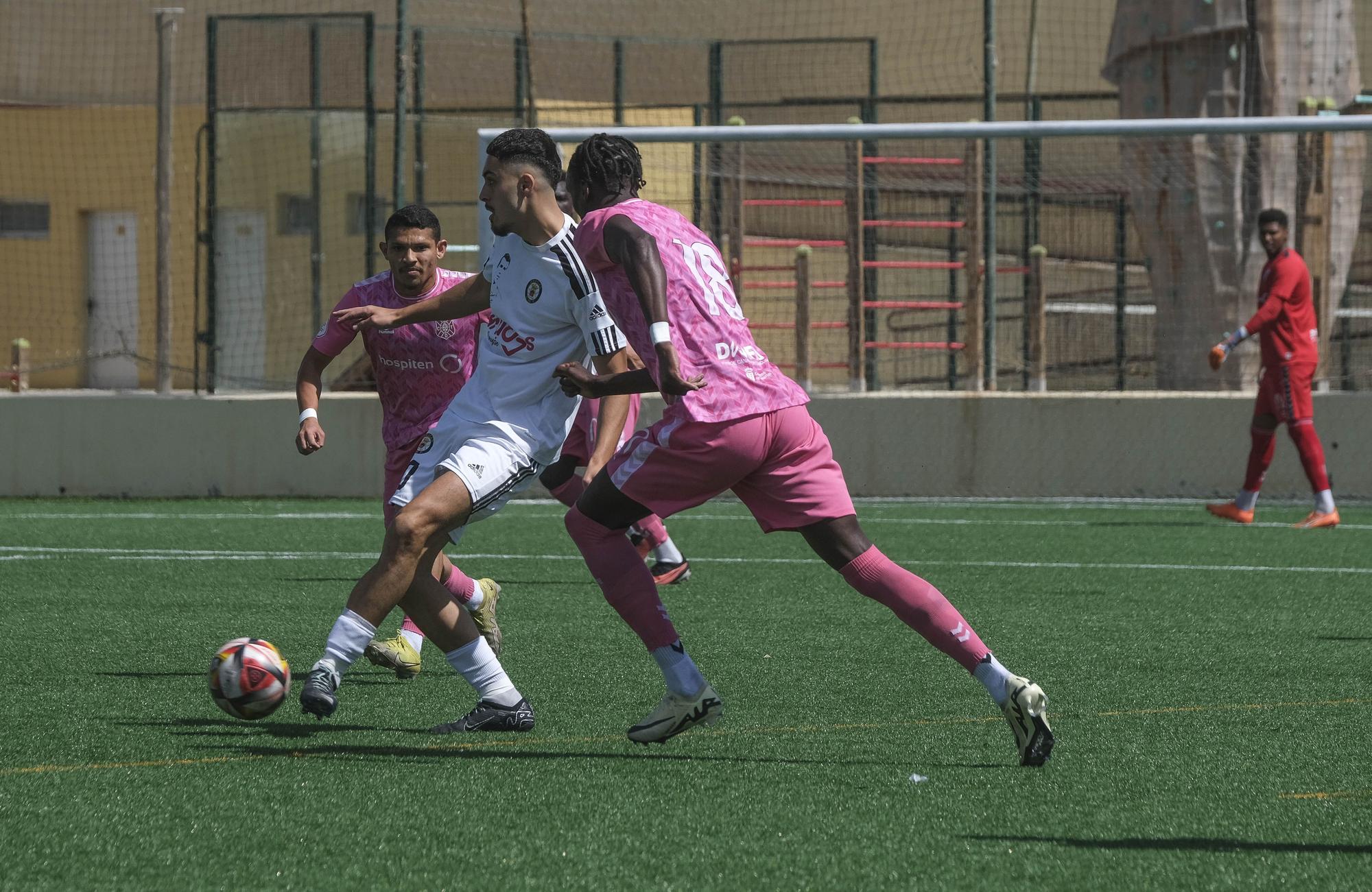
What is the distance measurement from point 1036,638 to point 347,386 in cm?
930

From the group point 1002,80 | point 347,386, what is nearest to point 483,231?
point 347,386

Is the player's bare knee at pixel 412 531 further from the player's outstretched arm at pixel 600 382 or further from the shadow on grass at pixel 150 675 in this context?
the shadow on grass at pixel 150 675

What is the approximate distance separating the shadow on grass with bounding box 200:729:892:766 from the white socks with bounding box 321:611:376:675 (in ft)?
0.77

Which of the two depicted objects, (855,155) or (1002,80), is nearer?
(855,155)

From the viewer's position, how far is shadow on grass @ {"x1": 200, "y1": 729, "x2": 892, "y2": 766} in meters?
5.12

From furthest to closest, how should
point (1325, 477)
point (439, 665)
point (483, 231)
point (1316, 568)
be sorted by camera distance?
point (483, 231), point (1325, 477), point (1316, 568), point (439, 665)

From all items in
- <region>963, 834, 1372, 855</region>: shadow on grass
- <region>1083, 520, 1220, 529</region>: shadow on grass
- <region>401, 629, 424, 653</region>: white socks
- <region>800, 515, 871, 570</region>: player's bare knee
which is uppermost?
<region>800, 515, 871, 570</region>: player's bare knee

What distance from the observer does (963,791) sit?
4.72m

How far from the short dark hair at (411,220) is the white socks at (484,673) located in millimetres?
1853

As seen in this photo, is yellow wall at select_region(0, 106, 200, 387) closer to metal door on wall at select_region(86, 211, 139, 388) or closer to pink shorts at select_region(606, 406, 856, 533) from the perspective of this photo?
metal door on wall at select_region(86, 211, 139, 388)

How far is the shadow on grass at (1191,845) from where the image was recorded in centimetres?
411

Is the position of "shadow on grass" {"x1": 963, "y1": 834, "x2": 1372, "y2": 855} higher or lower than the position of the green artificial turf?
higher

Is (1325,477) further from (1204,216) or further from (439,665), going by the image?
(439,665)

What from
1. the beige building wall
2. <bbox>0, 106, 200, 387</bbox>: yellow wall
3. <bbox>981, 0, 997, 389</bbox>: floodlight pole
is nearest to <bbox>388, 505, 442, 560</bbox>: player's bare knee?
<bbox>981, 0, 997, 389</bbox>: floodlight pole
